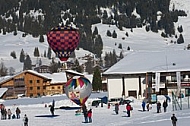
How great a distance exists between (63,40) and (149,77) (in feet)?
50.2

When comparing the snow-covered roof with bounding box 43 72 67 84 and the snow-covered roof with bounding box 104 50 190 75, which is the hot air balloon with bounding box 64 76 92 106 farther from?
the snow-covered roof with bounding box 43 72 67 84

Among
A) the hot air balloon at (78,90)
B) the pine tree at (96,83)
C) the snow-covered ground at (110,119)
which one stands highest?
the pine tree at (96,83)

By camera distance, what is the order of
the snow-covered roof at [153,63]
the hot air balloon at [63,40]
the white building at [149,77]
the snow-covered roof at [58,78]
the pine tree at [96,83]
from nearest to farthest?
the hot air balloon at [63,40], the white building at [149,77], the snow-covered roof at [153,63], the pine tree at [96,83], the snow-covered roof at [58,78]

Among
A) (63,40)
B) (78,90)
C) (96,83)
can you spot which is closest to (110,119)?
(78,90)

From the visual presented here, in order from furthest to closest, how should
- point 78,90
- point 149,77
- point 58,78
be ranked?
1. point 58,78
2. point 149,77
3. point 78,90

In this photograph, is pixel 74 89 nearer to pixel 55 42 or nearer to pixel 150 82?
pixel 55 42

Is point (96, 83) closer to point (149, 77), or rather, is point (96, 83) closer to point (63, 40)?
point (149, 77)

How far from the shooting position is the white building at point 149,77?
5828cm

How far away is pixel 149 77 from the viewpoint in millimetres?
59688

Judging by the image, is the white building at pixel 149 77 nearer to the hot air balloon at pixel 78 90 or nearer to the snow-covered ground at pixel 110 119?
the snow-covered ground at pixel 110 119

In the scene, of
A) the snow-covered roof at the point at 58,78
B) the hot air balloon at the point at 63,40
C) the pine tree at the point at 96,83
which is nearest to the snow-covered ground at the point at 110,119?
the hot air balloon at the point at 63,40

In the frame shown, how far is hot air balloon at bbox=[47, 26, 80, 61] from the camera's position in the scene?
47.8 m

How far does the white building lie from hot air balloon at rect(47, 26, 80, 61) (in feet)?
40.3

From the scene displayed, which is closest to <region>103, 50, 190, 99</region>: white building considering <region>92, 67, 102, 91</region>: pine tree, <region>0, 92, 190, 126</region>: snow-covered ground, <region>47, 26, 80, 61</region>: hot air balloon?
<region>47, 26, 80, 61</region>: hot air balloon
